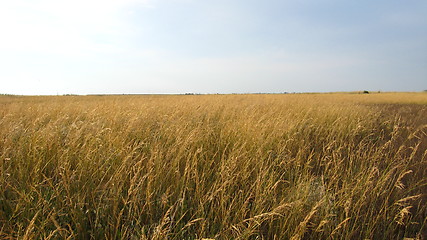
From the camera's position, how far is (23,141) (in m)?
2.63

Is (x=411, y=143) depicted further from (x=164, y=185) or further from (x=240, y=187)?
(x=164, y=185)

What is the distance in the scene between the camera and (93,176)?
82.8 inches

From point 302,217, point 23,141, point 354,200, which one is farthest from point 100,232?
point 354,200

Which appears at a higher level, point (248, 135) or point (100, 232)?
point (248, 135)

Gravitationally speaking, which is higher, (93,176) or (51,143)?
(51,143)

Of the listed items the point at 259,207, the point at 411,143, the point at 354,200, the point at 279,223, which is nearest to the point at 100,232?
the point at 259,207

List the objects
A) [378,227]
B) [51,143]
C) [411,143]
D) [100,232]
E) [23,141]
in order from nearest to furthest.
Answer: [100,232], [378,227], [51,143], [23,141], [411,143]

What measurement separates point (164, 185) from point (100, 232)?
670 mm

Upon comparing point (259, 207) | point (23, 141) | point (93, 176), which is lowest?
point (259, 207)

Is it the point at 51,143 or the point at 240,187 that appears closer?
the point at 240,187

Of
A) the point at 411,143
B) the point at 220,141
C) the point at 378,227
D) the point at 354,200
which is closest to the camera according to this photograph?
the point at 378,227

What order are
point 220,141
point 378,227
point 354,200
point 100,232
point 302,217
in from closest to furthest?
1. point 100,232
2. point 302,217
3. point 378,227
4. point 354,200
5. point 220,141

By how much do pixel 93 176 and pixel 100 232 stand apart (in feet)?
2.29

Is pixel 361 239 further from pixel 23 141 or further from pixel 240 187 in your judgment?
pixel 23 141
